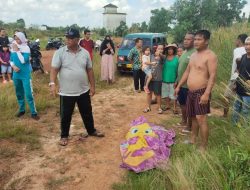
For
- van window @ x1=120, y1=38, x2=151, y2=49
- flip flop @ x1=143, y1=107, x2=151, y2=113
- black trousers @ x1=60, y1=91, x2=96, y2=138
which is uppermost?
van window @ x1=120, y1=38, x2=151, y2=49

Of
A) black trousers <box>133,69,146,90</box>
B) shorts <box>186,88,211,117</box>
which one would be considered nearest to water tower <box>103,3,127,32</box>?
black trousers <box>133,69,146,90</box>

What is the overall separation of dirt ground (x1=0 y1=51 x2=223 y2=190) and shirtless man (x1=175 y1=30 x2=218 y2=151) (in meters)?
1.35

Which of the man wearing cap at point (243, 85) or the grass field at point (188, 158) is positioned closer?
the grass field at point (188, 158)

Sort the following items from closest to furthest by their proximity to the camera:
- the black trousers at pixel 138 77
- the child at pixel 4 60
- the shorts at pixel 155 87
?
1. the shorts at pixel 155 87
2. the black trousers at pixel 138 77
3. the child at pixel 4 60

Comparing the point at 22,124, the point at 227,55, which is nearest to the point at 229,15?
the point at 227,55

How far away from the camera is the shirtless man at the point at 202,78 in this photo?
13.5 feet

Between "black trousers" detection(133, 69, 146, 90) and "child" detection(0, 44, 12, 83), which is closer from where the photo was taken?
"black trousers" detection(133, 69, 146, 90)

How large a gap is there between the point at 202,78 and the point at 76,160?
221 centimetres

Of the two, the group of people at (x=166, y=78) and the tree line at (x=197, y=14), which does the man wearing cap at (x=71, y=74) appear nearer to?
the group of people at (x=166, y=78)

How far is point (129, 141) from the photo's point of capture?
15.1 ft

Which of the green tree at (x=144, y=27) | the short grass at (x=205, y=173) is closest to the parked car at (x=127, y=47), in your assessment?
the short grass at (x=205, y=173)

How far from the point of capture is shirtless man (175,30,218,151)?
13.5 ft

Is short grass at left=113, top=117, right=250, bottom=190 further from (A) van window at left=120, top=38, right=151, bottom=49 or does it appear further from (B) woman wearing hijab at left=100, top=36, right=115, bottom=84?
(A) van window at left=120, top=38, right=151, bottom=49

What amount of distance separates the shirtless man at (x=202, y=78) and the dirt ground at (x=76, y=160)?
135 cm
